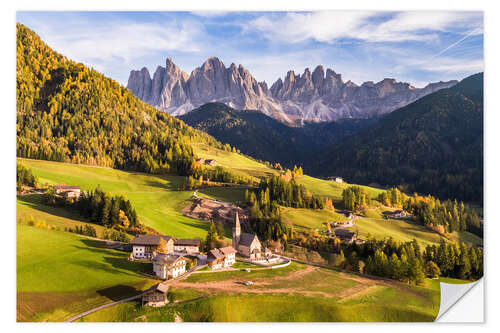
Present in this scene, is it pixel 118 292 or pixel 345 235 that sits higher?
pixel 345 235

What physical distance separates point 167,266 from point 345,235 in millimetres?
14312

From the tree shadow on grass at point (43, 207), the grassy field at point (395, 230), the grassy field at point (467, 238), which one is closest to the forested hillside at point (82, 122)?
the tree shadow on grass at point (43, 207)

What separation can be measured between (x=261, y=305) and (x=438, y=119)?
7857cm

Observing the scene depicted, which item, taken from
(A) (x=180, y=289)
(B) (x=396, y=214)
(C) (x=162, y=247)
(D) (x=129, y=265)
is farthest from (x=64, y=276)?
(B) (x=396, y=214)

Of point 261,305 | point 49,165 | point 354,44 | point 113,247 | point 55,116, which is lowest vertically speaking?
point 261,305

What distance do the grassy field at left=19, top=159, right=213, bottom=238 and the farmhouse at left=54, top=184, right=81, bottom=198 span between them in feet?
2.50

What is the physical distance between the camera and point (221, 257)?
18.1 metres

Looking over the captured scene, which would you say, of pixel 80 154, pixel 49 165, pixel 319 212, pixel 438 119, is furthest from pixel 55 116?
pixel 438 119

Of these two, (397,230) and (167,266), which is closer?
(167,266)

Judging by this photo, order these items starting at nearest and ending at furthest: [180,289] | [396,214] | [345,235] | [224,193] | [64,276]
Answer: [180,289] < [64,276] < [345,235] < [396,214] < [224,193]

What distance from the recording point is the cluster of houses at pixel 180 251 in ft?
52.9

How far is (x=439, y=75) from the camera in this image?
19688 millimetres

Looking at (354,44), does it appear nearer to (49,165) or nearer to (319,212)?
(319,212)

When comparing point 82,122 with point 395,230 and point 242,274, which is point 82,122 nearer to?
point 242,274
